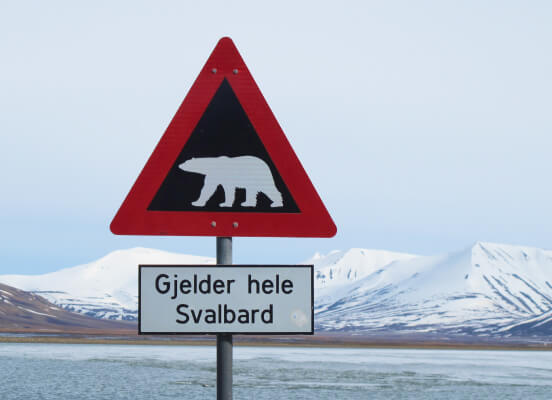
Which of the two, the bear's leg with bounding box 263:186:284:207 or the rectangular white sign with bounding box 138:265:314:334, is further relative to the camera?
the bear's leg with bounding box 263:186:284:207

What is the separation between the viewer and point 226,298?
201 inches

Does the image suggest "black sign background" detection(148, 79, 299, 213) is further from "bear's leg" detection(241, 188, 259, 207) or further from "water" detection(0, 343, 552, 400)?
"water" detection(0, 343, 552, 400)

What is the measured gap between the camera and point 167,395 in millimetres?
62500

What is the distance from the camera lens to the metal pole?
16.3 ft

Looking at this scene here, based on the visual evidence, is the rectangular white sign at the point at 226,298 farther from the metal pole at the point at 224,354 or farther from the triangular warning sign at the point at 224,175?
the triangular warning sign at the point at 224,175

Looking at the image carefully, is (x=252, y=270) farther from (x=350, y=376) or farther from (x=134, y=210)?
(x=350, y=376)

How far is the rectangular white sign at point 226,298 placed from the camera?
5.05 metres

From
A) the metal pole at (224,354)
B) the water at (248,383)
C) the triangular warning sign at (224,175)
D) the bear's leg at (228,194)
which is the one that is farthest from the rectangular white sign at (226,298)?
the water at (248,383)

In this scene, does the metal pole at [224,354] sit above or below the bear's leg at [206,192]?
below

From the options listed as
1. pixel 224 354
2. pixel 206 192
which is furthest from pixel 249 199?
pixel 224 354

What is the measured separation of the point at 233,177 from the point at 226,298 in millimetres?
674

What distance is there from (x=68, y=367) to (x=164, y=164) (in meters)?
95.8

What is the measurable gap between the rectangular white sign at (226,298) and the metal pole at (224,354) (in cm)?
5

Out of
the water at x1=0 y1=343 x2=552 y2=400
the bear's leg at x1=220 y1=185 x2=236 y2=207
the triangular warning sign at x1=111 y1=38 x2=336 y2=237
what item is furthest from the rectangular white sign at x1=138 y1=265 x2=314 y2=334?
the water at x1=0 y1=343 x2=552 y2=400
